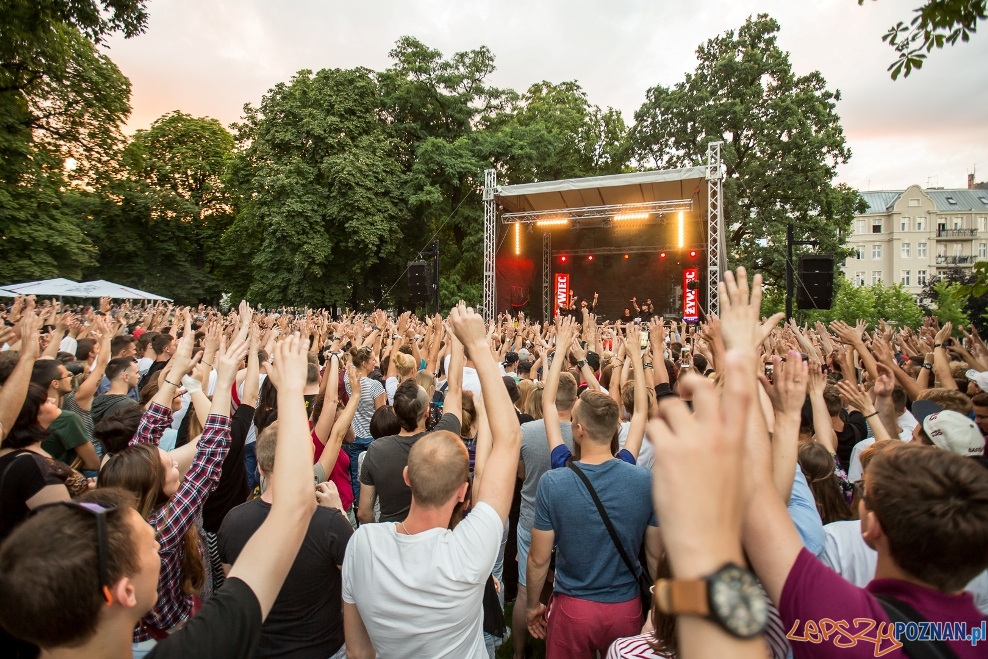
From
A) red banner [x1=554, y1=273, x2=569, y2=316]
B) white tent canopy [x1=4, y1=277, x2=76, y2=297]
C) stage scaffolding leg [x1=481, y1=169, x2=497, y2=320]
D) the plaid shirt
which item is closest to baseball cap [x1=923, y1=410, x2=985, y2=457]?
the plaid shirt

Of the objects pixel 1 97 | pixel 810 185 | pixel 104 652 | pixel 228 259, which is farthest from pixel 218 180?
pixel 104 652

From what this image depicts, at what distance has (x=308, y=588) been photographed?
1.99 metres

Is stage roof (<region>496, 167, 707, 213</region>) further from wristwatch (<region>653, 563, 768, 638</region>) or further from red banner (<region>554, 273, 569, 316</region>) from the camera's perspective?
wristwatch (<region>653, 563, 768, 638</region>)

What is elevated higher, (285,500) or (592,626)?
(285,500)

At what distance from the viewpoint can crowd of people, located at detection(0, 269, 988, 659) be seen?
93 centimetres

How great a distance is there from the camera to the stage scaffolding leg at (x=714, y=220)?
48.2 feet

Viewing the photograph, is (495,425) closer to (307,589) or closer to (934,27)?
(307,589)

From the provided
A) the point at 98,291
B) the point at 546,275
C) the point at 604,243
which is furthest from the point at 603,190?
the point at 98,291

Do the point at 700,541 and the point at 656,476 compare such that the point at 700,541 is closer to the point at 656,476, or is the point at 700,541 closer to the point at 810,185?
the point at 656,476

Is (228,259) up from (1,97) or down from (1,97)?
down

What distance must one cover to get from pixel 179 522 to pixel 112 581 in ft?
3.09

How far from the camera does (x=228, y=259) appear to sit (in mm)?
28859

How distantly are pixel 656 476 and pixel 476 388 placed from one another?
4.41m

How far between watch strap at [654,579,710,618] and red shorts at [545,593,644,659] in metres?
1.82
